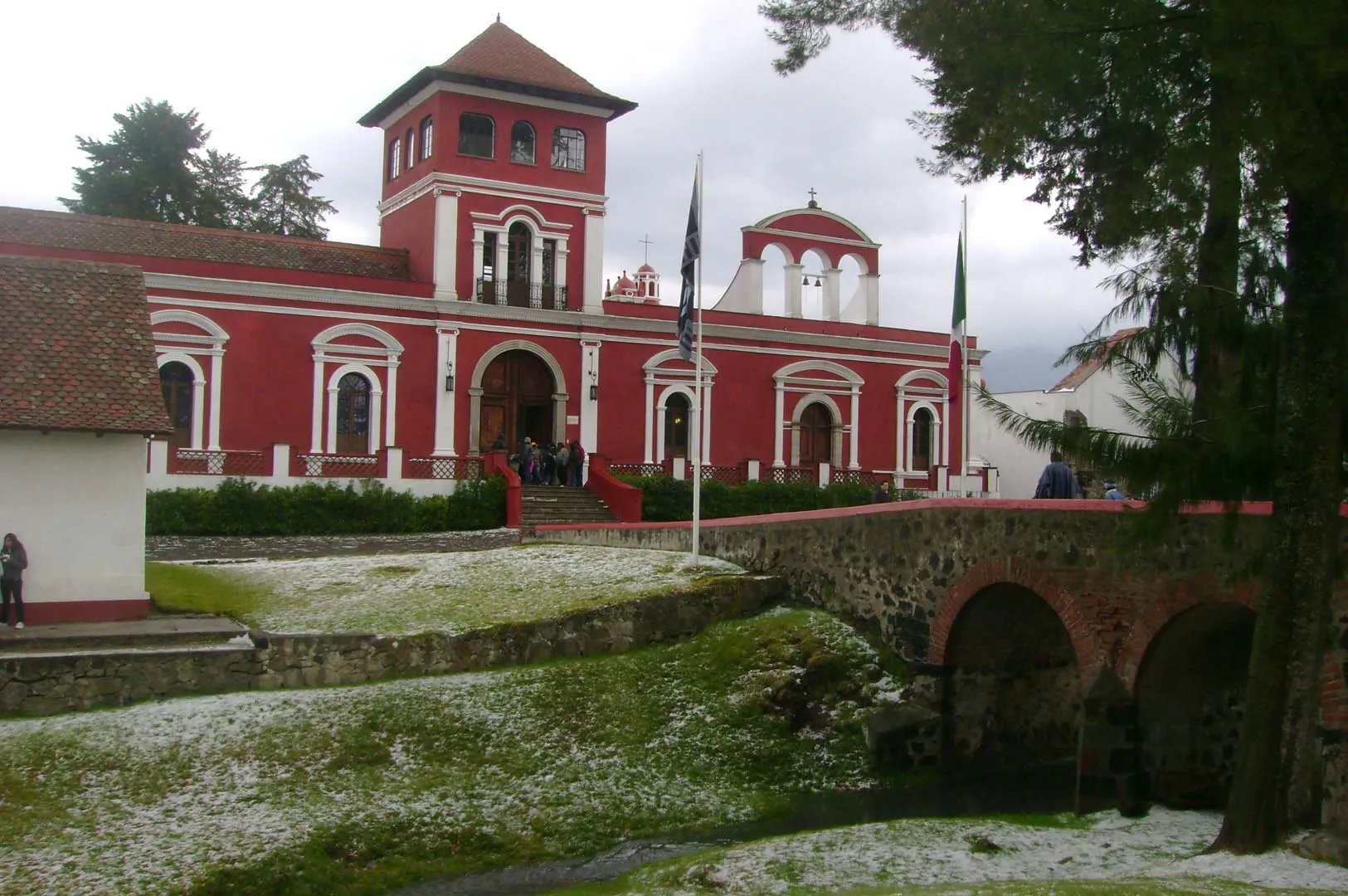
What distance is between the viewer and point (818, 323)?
35.8m

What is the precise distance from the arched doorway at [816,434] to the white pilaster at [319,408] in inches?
506

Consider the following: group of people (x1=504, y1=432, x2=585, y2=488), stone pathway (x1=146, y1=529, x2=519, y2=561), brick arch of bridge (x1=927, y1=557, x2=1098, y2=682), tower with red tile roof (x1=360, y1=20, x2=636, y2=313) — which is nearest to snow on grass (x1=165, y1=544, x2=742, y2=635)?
stone pathway (x1=146, y1=529, x2=519, y2=561)

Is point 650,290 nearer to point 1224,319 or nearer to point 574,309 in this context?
point 574,309

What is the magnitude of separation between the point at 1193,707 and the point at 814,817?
4.02 metres

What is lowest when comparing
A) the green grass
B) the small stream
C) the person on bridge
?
the small stream

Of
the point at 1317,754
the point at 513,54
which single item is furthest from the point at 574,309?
the point at 1317,754

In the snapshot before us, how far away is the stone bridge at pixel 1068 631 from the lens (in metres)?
12.2

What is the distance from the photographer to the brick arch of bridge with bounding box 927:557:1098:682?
13.4 m

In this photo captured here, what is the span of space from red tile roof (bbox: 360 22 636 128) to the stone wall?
17.9 metres

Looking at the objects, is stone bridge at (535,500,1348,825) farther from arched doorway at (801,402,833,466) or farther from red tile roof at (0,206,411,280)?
arched doorway at (801,402,833,466)

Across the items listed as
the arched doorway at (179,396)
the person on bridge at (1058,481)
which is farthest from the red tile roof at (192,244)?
the person on bridge at (1058,481)

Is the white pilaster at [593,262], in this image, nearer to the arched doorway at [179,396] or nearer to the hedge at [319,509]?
the hedge at [319,509]

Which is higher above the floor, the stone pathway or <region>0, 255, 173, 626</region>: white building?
<region>0, 255, 173, 626</region>: white building

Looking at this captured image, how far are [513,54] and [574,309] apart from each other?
671 centimetres
